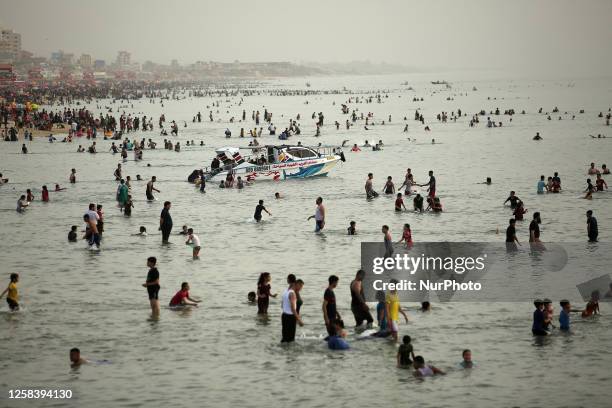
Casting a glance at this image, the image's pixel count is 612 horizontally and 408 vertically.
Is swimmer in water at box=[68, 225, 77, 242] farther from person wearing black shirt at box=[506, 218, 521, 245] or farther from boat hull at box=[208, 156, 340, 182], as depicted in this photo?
boat hull at box=[208, 156, 340, 182]

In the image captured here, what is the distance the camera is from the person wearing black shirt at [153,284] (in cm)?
2046

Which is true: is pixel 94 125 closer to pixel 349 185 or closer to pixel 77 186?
pixel 77 186

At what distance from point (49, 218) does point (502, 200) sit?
2018 cm

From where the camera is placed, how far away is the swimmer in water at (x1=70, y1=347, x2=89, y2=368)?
18.1 m

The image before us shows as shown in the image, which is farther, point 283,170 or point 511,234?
point 283,170

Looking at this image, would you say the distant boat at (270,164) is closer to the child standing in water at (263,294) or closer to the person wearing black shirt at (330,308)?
the child standing in water at (263,294)

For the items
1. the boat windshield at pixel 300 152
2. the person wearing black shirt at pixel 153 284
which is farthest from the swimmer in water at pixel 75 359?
the boat windshield at pixel 300 152

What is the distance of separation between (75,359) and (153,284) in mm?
3227

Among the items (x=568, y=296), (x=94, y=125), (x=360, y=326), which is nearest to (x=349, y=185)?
(x=568, y=296)

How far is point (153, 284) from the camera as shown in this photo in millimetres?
20969

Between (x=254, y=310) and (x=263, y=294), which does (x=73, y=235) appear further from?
(x=263, y=294)

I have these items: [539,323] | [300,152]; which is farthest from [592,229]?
[300,152]

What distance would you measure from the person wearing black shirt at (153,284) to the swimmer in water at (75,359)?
2823 millimetres

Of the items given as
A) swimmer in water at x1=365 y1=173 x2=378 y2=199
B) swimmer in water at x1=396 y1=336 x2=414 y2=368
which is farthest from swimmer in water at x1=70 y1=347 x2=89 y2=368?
swimmer in water at x1=365 y1=173 x2=378 y2=199
